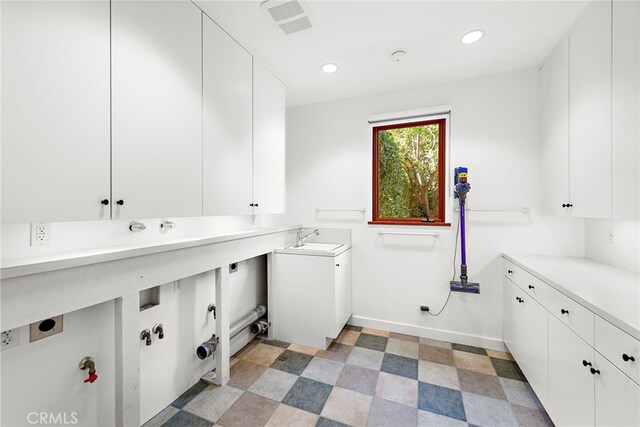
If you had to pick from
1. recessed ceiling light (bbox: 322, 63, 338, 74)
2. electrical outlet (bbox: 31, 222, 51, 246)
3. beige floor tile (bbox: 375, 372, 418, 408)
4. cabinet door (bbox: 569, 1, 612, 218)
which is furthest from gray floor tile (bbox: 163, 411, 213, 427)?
recessed ceiling light (bbox: 322, 63, 338, 74)

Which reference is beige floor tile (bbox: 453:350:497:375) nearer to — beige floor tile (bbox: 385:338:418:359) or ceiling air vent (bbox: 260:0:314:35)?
beige floor tile (bbox: 385:338:418:359)

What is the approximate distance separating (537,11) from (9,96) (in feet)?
8.82

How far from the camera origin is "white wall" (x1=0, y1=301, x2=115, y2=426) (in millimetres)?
1094

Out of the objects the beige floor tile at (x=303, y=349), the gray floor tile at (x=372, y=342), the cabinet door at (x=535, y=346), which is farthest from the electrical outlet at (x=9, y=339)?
the cabinet door at (x=535, y=346)

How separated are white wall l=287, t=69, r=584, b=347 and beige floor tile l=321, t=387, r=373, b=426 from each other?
42.3 inches

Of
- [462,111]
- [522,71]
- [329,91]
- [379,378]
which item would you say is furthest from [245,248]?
[522,71]

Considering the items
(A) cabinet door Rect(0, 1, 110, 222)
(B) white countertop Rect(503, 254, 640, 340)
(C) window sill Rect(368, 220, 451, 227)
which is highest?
(A) cabinet door Rect(0, 1, 110, 222)

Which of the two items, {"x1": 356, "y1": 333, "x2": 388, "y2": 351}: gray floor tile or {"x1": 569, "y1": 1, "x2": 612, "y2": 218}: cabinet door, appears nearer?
{"x1": 569, "y1": 1, "x2": 612, "y2": 218}: cabinet door

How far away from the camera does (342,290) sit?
102 inches

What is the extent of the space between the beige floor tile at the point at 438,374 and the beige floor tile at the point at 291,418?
35.9 inches

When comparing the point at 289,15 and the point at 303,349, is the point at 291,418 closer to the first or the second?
the point at 303,349

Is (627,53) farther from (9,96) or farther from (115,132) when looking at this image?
(9,96)

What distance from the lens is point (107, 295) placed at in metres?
1.22

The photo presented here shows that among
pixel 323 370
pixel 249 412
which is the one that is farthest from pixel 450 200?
pixel 249 412
